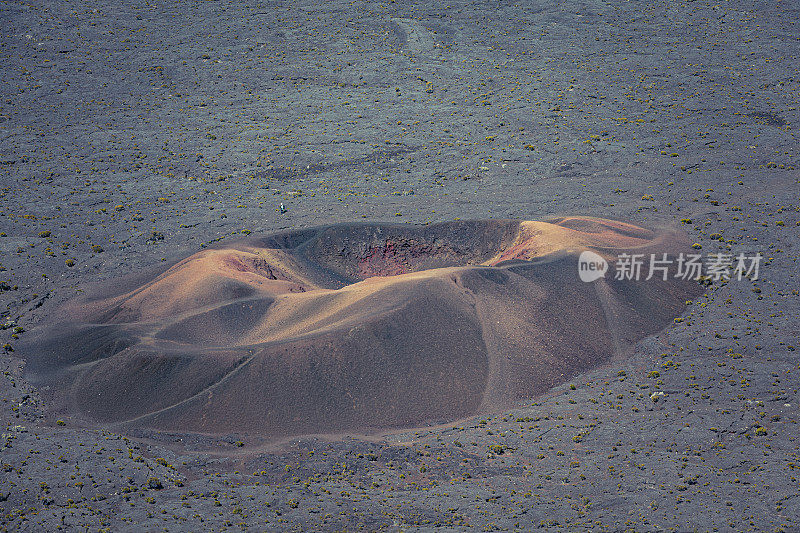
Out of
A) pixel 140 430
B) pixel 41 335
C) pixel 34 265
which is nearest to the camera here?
pixel 140 430

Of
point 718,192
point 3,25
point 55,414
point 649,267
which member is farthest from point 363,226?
point 3,25

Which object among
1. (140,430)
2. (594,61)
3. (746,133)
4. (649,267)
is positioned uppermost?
(594,61)

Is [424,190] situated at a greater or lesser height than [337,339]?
greater

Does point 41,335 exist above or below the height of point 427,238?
below

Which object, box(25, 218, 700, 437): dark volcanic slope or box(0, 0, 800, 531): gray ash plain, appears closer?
box(0, 0, 800, 531): gray ash plain

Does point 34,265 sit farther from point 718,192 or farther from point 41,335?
point 718,192

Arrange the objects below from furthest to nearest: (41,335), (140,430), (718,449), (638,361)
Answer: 1. (41,335)
2. (638,361)
3. (140,430)
4. (718,449)
